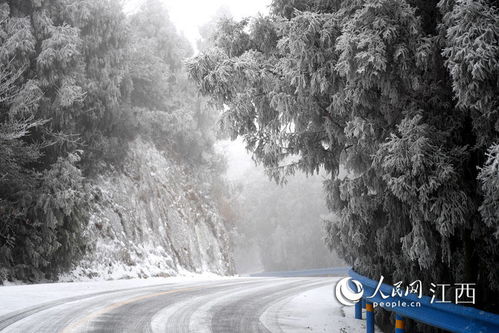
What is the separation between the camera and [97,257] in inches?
742

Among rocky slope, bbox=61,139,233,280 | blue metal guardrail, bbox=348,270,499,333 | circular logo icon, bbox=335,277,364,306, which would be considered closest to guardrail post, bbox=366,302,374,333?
blue metal guardrail, bbox=348,270,499,333

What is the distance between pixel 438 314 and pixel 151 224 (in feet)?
68.3

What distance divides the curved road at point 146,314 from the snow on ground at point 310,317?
126mm

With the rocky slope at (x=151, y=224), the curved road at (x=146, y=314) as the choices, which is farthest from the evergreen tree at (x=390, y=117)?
the rocky slope at (x=151, y=224)

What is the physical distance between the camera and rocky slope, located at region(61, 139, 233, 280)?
19797 mm

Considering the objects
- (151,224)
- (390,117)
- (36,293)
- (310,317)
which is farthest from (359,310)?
(151,224)

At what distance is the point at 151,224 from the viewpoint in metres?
24.6

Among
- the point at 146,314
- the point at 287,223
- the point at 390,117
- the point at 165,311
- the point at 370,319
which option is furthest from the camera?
the point at 287,223

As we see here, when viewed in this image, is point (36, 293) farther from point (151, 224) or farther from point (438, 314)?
point (151, 224)

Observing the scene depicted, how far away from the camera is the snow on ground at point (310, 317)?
24.5ft

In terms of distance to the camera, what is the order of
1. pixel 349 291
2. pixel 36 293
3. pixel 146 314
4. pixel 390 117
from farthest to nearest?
pixel 36 293 → pixel 349 291 → pixel 146 314 → pixel 390 117

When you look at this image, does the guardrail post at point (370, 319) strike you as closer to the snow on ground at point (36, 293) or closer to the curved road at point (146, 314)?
the curved road at point (146, 314)

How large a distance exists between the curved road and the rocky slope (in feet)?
25.6

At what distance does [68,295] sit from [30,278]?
17.8ft
